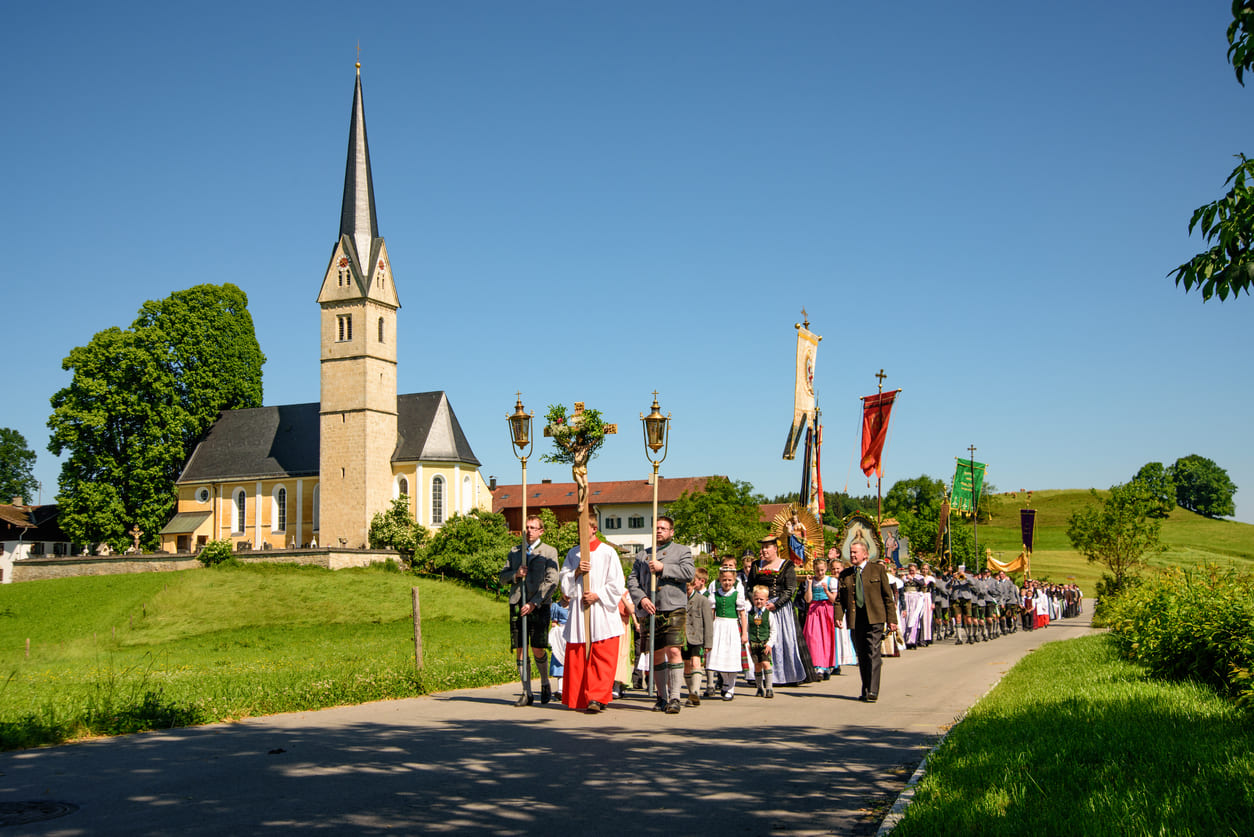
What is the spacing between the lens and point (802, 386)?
87.8 feet

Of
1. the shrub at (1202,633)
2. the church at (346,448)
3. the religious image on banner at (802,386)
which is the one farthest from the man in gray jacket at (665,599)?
the church at (346,448)

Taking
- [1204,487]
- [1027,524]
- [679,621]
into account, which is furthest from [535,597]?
[1204,487]

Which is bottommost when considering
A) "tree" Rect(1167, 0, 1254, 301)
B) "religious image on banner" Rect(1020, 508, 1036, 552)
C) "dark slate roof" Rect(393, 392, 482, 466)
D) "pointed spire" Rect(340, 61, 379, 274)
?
"religious image on banner" Rect(1020, 508, 1036, 552)

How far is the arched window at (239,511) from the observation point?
71688 mm

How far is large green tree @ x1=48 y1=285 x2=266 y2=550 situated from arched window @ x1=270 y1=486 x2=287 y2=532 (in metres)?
6.43

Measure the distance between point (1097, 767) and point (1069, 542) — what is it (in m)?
109

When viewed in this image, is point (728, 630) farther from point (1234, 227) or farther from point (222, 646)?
point (222, 646)

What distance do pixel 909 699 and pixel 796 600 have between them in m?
4.02

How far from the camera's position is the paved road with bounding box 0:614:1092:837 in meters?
6.00

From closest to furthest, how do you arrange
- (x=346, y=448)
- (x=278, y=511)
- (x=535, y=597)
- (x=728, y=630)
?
(x=535, y=597), (x=728, y=630), (x=346, y=448), (x=278, y=511)

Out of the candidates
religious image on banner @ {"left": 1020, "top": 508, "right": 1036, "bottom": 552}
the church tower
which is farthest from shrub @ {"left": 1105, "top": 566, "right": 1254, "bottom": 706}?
the church tower

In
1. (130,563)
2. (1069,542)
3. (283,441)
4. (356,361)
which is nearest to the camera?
(130,563)

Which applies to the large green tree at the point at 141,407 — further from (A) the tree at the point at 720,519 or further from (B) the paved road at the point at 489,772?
(B) the paved road at the point at 489,772

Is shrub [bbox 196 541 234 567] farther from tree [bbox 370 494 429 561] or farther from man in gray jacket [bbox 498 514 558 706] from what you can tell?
man in gray jacket [bbox 498 514 558 706]
